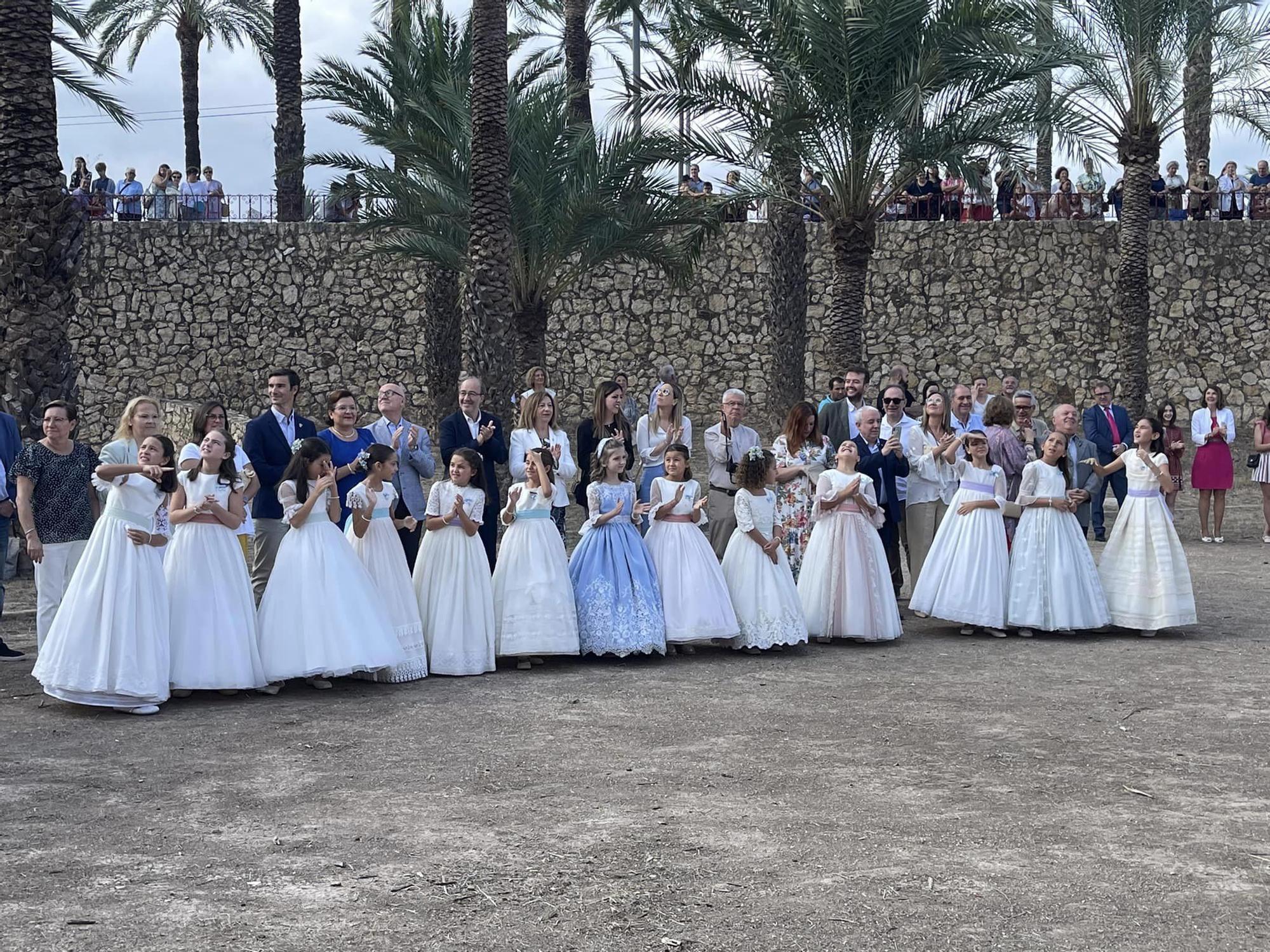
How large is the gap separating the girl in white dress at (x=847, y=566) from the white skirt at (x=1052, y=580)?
36.4 inches

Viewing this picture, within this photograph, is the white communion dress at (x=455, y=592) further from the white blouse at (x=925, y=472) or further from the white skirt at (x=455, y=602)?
the white blouse at (x=925, y=472)

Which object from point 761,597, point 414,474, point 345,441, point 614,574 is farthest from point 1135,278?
point 345,441

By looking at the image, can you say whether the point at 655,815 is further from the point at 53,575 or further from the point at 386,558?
the point at 53,575

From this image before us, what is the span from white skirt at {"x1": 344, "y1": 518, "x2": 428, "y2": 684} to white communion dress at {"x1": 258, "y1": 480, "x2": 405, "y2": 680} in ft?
0.60

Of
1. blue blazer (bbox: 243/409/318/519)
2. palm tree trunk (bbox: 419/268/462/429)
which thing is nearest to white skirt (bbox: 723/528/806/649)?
blue blazer (bbox: 243/409/318/519)

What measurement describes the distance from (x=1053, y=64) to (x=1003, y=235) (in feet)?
37.9

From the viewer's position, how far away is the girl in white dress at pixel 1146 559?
10109mm

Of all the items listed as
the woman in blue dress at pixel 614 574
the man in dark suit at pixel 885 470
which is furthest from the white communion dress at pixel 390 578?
the man in dark suit at pixel 885 470

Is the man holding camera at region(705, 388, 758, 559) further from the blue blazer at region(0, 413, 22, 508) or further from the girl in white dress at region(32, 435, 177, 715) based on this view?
the blue blazer at region(0, 413, 22, 508)

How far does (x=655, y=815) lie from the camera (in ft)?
18.2

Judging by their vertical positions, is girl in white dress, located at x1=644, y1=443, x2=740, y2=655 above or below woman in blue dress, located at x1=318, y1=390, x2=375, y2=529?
below

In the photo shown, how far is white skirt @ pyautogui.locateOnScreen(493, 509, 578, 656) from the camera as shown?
349 inches

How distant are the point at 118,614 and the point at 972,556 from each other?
18.9ft

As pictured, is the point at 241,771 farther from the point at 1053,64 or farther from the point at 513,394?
the point at 1053,64
